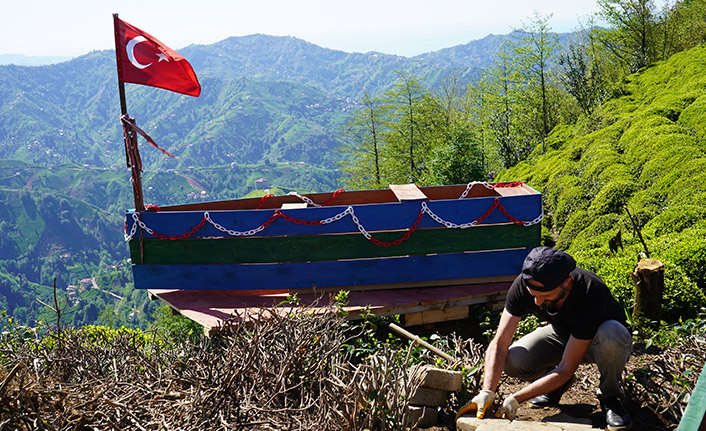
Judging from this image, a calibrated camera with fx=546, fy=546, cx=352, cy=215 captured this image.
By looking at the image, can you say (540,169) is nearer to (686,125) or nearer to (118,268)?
(686,125)

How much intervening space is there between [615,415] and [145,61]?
19.8ft

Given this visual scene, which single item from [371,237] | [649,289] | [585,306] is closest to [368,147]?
[371,237]

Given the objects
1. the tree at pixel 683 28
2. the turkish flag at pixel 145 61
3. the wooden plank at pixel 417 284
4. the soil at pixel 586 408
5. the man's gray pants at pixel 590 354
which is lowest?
the soil at pixel 586 408

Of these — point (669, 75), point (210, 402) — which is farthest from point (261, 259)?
point (669, 75)

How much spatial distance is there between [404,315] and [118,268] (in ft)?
555

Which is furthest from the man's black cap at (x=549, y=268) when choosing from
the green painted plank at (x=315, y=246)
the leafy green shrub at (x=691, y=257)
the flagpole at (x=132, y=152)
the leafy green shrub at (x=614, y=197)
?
the leafy green shrub at (x=614, y=197)

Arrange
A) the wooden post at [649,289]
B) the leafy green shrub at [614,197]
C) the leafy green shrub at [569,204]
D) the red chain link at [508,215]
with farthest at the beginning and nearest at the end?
the leafy green shrub at [569,204] → the leafy green shrub at [614,197] → the red chain link at [508,215] → the wooden post at [649,289]

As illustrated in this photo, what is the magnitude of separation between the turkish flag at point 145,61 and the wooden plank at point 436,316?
12.3 ft

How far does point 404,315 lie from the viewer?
596cm

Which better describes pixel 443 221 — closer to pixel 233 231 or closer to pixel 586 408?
pixel 233 231

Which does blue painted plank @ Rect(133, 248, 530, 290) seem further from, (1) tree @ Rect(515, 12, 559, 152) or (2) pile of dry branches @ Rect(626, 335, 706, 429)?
(1) tree @ Rect(515, 12, 559, 152)

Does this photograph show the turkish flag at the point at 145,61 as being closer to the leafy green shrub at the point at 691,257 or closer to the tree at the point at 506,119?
the leafy green shrub at the point at 691,257

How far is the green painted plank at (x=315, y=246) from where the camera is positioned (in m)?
6.15

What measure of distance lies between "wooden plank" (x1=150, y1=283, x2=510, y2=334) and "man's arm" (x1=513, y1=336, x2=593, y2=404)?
2585mm
